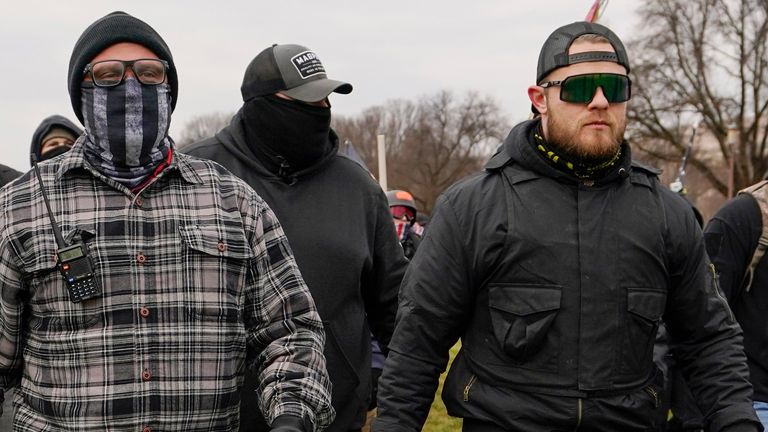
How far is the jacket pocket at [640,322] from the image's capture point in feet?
9.75

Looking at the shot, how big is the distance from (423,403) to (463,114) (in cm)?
7630

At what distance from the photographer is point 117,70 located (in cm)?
267

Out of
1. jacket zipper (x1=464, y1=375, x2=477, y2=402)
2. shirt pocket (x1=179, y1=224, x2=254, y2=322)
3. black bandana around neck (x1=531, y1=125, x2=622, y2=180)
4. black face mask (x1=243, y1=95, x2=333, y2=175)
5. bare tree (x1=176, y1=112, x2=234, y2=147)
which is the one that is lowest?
bare tree (x1=176, y1=112, x2=234, y2=147)

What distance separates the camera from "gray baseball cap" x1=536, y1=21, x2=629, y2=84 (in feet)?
10.3

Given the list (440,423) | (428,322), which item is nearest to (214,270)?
(428,322)

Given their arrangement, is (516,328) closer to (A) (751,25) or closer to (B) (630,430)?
(B) (630,430)

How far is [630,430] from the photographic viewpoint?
9.86 ft

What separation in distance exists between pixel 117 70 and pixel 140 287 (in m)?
0.65

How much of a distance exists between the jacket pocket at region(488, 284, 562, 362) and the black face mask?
→ 3.96 ft

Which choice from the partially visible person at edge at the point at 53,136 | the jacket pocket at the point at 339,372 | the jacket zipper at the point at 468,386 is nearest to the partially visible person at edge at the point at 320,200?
the jacket pocket at the point at 339,372

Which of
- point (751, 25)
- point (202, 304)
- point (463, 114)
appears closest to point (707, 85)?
point (751, 25)

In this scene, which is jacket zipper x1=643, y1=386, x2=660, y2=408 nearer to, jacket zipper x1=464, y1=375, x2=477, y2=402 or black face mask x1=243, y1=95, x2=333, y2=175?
jacket zipper x1=464, y1=375, x2=477, y2=402

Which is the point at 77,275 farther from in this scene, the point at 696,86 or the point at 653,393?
the point at 696,86

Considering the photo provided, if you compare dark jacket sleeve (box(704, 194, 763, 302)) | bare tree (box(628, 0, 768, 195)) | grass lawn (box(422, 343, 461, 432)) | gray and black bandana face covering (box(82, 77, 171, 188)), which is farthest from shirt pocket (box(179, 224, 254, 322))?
bare tree (box(628, 0, 768, 195))
